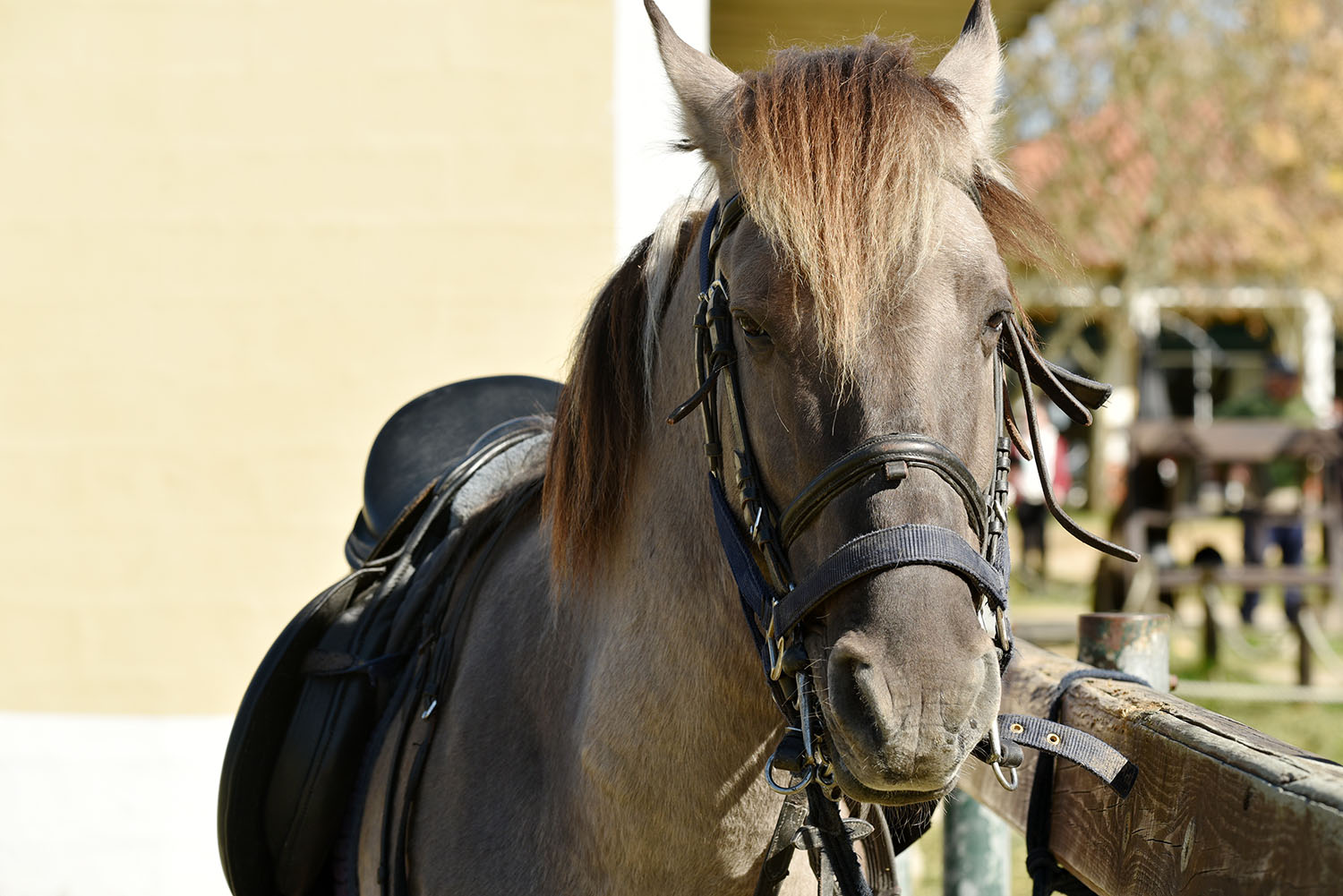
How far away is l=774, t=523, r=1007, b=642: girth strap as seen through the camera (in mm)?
1198

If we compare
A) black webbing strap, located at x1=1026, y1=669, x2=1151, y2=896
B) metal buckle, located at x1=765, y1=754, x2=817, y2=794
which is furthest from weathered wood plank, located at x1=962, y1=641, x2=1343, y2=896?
metal buckle, located at x1=765, y1=754, x2=817, y2=794

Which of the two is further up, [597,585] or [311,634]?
[597,585]

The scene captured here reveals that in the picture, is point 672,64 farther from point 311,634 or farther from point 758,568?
point 311,634

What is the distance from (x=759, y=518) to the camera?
1.34 m

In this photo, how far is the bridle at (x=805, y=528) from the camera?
122cm

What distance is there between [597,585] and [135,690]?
3.25 m

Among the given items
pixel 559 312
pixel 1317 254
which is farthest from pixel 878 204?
pixel 1317 254

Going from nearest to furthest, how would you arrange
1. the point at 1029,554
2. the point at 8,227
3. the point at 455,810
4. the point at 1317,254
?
the point at 455,810, the point at 8,227, the point at 1029,554, the point at 1317,254

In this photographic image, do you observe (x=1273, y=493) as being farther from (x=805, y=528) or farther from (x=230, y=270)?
(x=805, y=528)

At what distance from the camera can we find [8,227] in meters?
4.20

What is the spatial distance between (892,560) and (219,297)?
370 cm

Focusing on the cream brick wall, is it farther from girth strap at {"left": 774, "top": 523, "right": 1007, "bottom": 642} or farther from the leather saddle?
girth strap at {"left": 774, "top": 523, "right": 1007, "bottom": 642}

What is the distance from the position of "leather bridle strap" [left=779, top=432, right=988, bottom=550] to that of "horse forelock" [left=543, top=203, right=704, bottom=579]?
0.43 m

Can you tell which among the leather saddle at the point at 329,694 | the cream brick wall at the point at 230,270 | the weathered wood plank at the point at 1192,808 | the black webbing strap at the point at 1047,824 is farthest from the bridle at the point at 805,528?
the cream brick wall at the point at 230,270
